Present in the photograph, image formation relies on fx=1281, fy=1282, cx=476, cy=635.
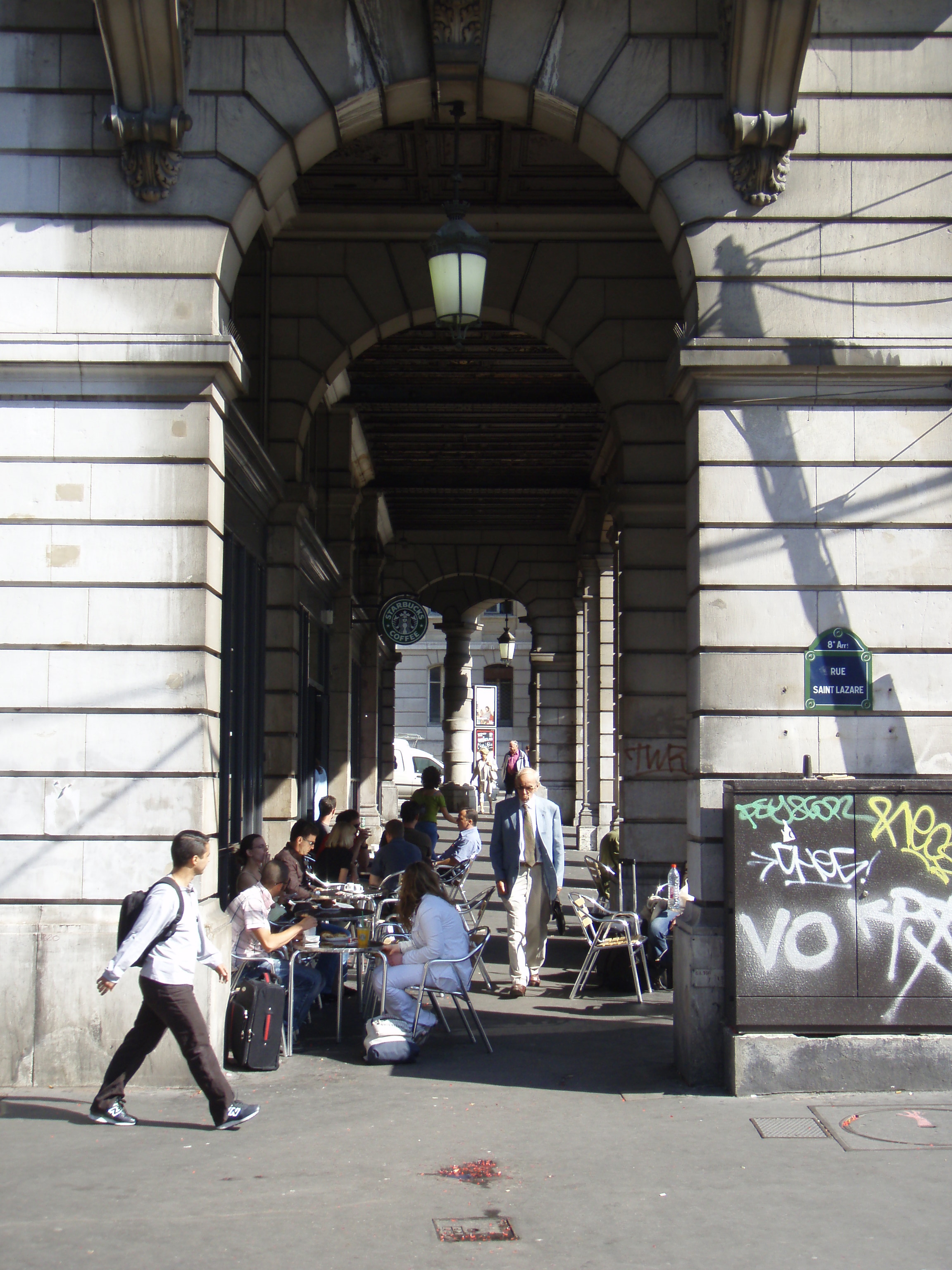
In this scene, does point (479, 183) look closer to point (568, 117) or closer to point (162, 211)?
point (568, 117)

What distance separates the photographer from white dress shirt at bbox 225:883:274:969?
877 centimetres

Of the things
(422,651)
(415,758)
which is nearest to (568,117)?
(415,758)

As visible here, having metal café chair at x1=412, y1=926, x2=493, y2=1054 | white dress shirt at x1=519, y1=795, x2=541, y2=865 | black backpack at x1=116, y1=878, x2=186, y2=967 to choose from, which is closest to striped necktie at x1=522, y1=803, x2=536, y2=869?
white dress shirt at x1=519, y1=795, x2=541, y2=865

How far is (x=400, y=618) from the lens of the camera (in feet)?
83.4

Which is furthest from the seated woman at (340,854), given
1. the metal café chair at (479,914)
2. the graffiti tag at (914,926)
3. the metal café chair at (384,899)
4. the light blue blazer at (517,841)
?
the graffiti tag at (914,926)

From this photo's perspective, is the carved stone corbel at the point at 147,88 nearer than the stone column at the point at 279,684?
Yes

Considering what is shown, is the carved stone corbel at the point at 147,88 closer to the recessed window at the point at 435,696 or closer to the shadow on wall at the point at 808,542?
the shadow on wall at the point at 808,542

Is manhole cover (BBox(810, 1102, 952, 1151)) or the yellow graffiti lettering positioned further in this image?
the yellow graffiti lettering

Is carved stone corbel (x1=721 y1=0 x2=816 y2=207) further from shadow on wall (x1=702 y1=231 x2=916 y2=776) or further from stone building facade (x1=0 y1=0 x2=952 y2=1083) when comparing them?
shadow on wall (x1=702 y1=231 x2=916 y2=776)

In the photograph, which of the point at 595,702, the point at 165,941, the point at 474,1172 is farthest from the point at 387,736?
the point at 474,1172

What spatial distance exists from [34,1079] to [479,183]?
9.26 m

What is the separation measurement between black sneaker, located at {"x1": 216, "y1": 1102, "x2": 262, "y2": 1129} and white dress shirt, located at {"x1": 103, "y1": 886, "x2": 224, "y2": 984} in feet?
2.35

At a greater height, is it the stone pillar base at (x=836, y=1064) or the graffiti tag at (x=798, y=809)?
the graffiti tag at (x=798, y=809)

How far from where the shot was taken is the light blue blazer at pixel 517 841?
1167 cm
